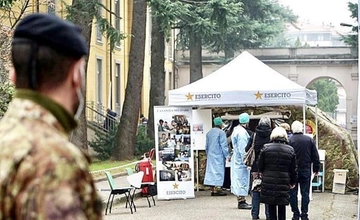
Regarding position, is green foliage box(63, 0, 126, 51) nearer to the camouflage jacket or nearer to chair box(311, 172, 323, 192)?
chair box(311, 172, 323, 192)

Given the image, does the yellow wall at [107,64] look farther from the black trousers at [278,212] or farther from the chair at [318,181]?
the black trousers at [278,212]

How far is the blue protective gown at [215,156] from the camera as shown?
55.8ft

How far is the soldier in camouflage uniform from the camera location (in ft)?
7.35

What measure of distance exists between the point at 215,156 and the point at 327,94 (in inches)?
3021

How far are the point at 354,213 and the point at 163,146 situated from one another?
445cm

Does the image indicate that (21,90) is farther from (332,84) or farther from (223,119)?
(332,84)

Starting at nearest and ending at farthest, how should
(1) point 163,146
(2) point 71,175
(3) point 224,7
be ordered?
(2) point 71,175, (1) point 163,146, (3) point 224,7

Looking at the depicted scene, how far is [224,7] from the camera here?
2677 cm

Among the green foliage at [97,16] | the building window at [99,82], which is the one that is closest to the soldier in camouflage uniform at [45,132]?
the green foliage at [97,16]

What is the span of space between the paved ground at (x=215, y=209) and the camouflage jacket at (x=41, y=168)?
11696 mm

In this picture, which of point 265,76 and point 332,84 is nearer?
point 265,76

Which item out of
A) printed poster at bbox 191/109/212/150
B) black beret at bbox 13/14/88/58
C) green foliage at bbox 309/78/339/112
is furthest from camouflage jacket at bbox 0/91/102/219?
green foliage at bbox 309/78/339/112

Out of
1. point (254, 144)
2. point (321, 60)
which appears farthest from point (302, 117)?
point (321, 60)

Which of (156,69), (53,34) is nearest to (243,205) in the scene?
(53,34)
